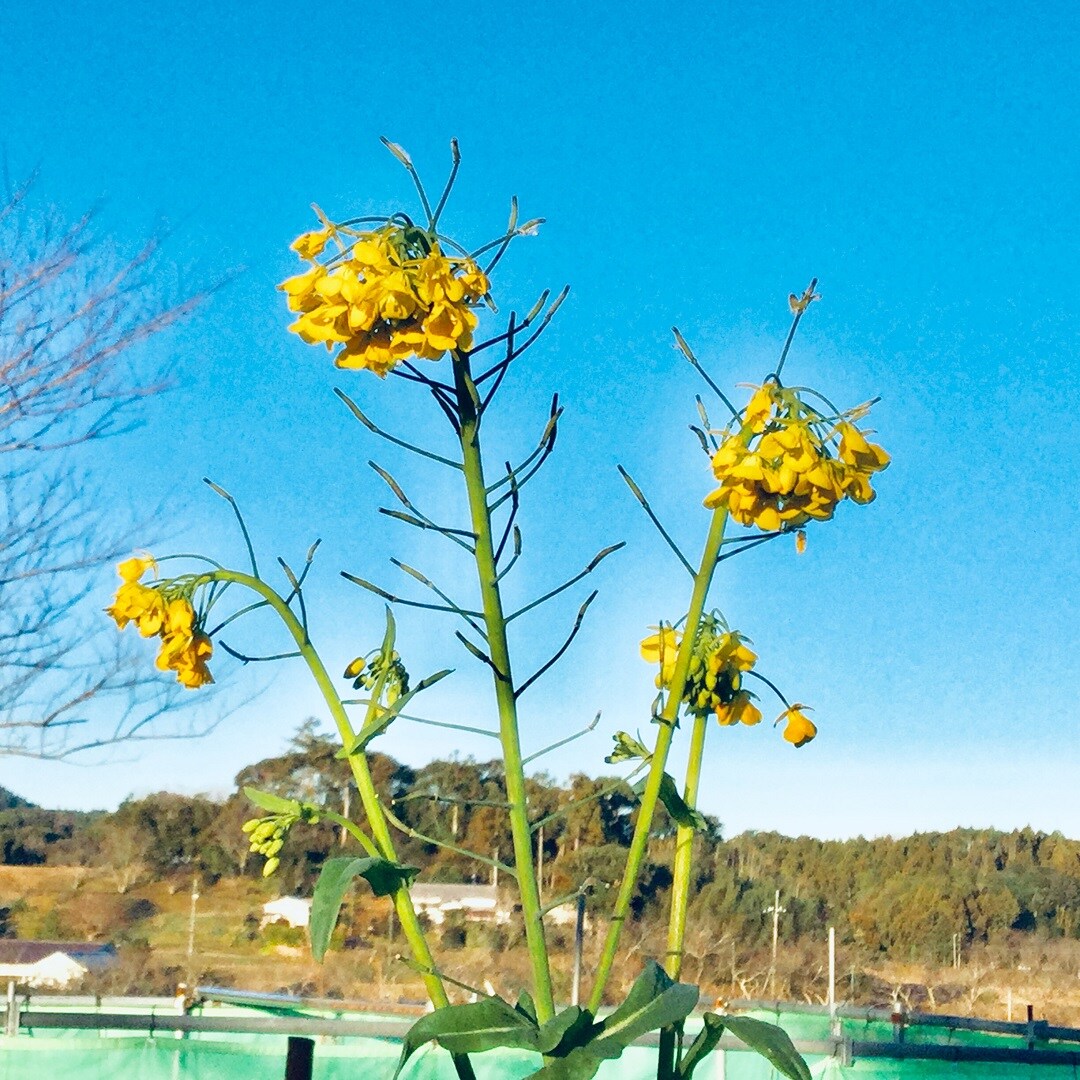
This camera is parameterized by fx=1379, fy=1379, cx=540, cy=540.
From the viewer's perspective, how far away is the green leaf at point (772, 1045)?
2.28ft

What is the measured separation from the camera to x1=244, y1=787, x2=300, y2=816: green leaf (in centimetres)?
87

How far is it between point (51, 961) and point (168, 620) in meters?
12.9

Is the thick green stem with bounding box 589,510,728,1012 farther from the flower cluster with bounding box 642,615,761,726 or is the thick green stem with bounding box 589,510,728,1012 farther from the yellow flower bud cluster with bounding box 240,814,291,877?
the yellow flower bud cluster with bounding box 240,814,291,877

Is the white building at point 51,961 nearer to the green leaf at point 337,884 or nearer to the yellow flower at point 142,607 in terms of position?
the yellow flower at point 142,607

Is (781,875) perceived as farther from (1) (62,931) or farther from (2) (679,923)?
(2) (679,923)

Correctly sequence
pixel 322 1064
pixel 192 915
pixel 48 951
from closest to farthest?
pixel 322 1064
pixel 48 951
pixel 192 915

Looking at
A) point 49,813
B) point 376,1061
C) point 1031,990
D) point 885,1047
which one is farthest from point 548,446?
point 49,813

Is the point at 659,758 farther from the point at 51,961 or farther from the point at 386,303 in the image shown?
the point at 51,961

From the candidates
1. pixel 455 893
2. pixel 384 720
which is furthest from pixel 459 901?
pixel 384 720

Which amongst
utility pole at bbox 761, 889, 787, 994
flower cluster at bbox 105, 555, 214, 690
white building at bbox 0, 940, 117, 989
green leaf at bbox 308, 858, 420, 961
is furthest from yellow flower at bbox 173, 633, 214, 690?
utility pole at bbox 761, 889, 787, 994

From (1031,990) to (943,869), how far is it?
163 cm

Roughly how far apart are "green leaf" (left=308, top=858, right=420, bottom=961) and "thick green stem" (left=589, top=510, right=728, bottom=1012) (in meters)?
0.11

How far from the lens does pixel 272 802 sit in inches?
34.4

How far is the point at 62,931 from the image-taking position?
48.5 ft
